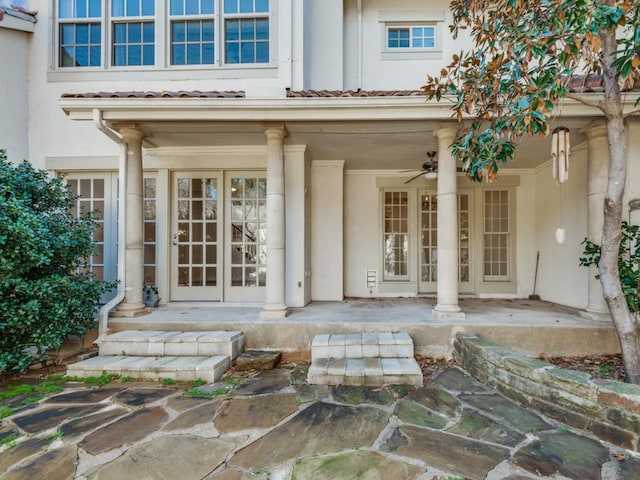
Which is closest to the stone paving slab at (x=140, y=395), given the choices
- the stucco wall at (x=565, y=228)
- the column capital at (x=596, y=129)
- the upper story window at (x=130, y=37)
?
the upper story window at (x=130, y=37)

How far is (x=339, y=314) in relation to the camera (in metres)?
4.55

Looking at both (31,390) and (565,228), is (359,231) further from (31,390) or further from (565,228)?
(31,390)

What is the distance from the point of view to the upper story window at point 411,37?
6246 mm

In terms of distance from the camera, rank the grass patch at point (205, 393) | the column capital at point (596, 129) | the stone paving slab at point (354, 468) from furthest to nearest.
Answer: the column capital at point (596, 129) < the grass patch at point (205, 393) < the stone paving slab at point (354, 468)

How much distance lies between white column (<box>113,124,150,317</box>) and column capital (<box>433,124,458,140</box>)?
13.1 ft

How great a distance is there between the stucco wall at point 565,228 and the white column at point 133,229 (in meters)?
6.34

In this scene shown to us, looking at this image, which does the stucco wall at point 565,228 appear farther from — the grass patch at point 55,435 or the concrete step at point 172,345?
the grass patch at point 55,435

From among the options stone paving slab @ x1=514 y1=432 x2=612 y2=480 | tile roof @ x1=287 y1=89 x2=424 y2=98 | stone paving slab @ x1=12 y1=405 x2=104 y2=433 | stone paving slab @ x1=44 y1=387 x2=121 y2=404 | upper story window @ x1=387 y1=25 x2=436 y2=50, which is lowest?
stone paving slab @ x1=514 y1=432 x2=612 y2=480

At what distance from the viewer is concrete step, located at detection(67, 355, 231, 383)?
334 cm

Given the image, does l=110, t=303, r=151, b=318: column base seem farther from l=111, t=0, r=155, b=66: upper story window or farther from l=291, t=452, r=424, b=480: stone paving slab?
l=111, t=0, r=155, b=66: upper story window

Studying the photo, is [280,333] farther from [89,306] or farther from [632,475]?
[632,475]

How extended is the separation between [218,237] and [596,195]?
17.4 ft

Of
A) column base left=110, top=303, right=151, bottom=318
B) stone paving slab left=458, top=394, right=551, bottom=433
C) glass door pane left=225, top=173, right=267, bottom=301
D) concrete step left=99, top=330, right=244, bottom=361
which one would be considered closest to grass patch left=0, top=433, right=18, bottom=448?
concrete step left=99, top=330, right=244, bottom=361

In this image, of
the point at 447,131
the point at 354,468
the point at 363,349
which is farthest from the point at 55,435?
the point at 447,131
